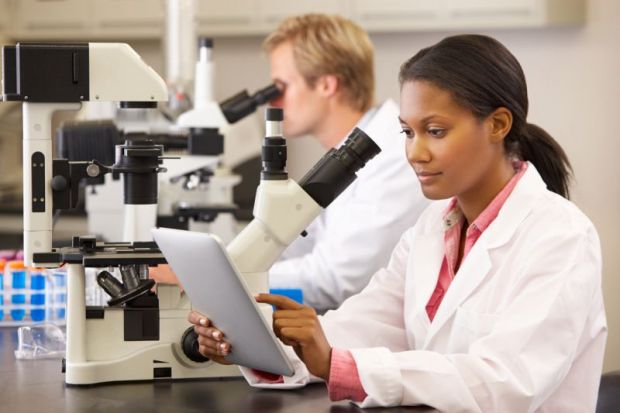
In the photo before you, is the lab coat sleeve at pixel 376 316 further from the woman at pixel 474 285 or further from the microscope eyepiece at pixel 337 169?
the microscope eyepiece at pixel 337 169

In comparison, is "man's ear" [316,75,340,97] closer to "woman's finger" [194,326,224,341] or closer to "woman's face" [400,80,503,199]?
"woman's face" [400,80,503,199]

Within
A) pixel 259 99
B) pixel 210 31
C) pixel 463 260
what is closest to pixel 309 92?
pixel 259 99

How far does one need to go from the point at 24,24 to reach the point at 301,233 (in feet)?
13.6

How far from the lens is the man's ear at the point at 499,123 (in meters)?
1.92

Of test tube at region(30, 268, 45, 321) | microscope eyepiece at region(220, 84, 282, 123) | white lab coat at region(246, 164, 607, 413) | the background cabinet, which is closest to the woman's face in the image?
white lab coat at region(246, 164, 607, 413)

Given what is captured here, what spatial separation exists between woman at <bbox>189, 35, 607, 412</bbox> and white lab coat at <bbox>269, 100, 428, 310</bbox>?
2.97 feet

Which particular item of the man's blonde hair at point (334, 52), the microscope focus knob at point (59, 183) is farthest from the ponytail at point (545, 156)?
the man's blonde hair at point (334, 52)

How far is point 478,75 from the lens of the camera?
74.7 inches

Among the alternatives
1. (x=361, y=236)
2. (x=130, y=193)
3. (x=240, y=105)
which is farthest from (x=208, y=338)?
(x=240, y=105)

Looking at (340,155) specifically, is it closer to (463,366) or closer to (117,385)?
(463,366)

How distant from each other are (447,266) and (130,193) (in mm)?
619

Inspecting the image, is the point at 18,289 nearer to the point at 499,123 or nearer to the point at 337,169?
the point at 337,169

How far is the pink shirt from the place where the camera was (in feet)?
5.60

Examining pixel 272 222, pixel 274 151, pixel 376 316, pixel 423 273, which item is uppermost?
pixel 274 151
